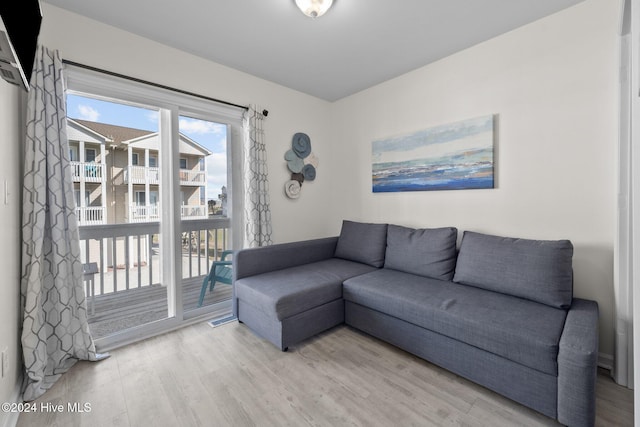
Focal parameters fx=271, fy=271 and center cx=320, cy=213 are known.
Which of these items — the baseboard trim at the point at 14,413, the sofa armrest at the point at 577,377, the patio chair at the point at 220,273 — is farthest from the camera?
the patio chair at the point at 220,273

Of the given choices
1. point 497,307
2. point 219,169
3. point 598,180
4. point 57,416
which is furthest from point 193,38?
point 598,180

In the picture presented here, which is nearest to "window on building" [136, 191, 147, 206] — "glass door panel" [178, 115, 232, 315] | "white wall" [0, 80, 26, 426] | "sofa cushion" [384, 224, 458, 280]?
"glass door panel" [178, 115, 232, 315]

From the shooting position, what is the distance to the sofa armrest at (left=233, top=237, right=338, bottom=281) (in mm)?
2521

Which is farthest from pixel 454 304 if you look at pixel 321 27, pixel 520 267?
pixel 321 27

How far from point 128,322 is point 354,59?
3277 mm

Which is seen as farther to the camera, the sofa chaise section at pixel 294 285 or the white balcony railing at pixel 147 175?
the white balcony railing at pixel 147 175

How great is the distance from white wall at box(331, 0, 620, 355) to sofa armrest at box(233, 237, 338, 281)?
1.12m

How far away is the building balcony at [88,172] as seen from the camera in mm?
2221

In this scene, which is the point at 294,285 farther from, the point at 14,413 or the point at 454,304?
the point at 14,413

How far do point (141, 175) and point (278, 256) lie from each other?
1476mm

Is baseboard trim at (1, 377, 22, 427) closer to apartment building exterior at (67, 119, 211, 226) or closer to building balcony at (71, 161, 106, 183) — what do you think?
apartment building exterior at (67, 119, 211, 226)

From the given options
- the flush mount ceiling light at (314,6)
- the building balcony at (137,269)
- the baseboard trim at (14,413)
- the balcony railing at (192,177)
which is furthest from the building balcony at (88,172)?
the flush mount ceiling light at (314,6)

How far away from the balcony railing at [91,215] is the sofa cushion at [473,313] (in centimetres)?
223

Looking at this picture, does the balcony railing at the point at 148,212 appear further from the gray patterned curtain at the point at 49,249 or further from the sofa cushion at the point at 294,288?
the sofa cushion at the point at 294,288
